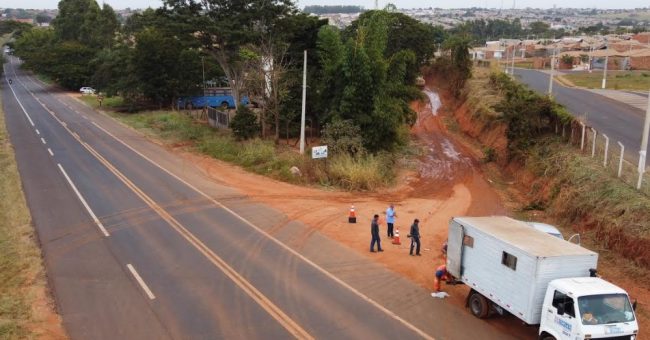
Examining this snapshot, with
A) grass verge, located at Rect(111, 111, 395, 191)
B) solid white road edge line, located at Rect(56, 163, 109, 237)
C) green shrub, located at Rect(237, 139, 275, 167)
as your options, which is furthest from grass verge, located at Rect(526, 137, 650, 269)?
solid white road edge line, located at Rect(56, 163, 109, 237)

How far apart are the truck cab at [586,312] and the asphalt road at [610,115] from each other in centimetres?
1685

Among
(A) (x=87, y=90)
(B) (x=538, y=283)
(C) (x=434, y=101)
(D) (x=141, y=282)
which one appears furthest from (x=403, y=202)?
(A) (x=87, y=90)

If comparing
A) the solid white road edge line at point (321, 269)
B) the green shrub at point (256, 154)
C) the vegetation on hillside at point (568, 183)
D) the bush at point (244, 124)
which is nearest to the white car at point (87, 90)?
the bush at point (244, 124)

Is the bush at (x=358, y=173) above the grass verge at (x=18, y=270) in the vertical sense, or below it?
above


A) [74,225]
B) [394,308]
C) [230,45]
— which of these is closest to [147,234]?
[74,225]

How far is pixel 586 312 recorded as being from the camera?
1165 centimetres

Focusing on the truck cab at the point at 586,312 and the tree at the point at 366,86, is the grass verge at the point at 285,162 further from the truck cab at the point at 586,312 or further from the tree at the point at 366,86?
the truck cab at the point at 586,312

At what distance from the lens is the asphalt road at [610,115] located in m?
31.8

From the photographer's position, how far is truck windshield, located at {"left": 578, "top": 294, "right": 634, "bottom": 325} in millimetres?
11594

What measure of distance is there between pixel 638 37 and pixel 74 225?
5511 inches

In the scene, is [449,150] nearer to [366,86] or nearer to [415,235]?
[366,86]

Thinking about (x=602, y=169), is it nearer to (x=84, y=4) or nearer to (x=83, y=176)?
(x=83, y=176)

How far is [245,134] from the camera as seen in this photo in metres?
38.3

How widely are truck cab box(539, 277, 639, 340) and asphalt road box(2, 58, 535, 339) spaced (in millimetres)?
1760
